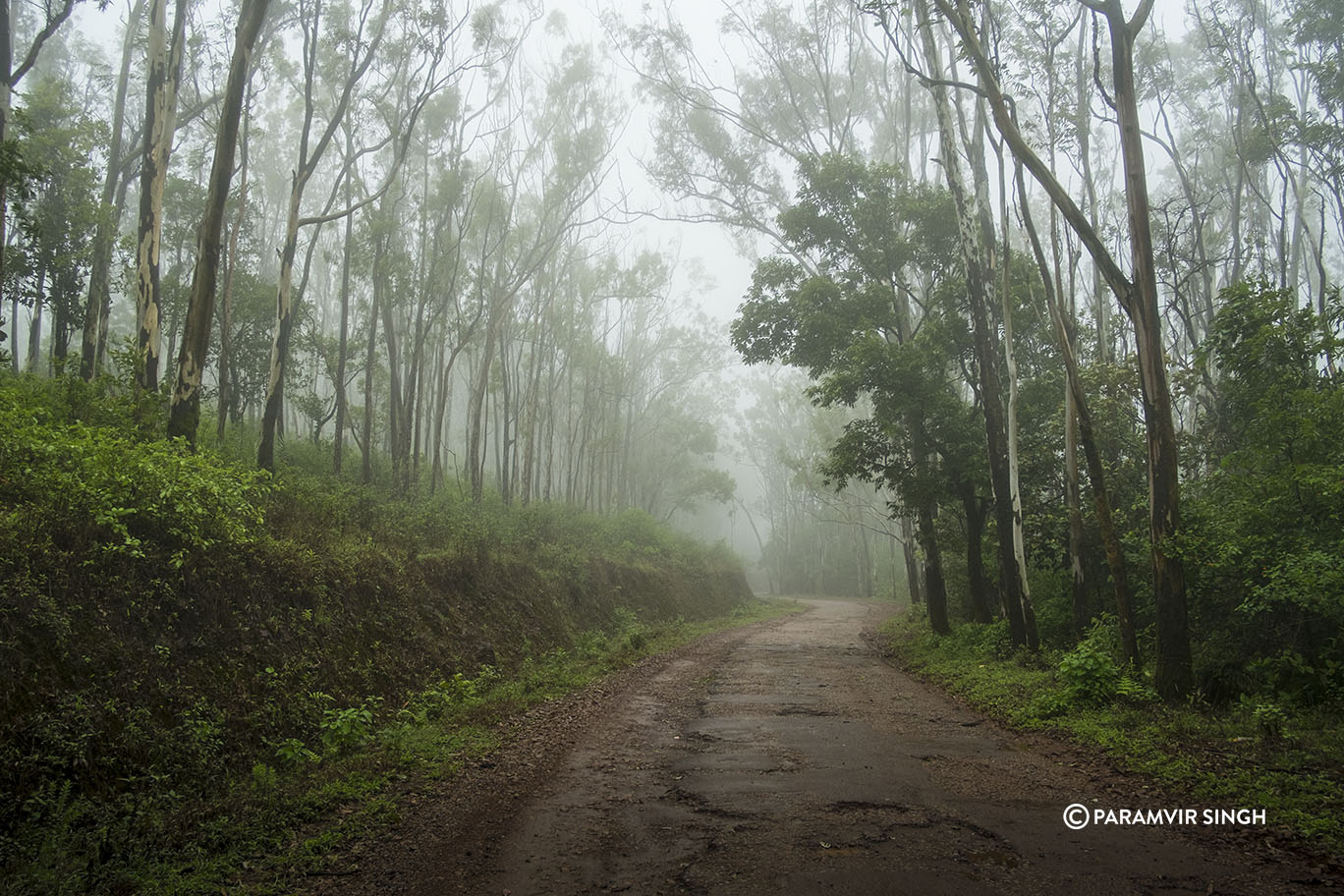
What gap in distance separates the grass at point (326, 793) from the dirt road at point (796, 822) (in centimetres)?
28

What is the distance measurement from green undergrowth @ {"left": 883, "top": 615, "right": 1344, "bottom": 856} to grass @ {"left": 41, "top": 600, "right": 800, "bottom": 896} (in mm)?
5362

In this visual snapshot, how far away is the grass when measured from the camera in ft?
12.7

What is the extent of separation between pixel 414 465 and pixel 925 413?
1259cm

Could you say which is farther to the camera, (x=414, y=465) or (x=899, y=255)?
(x=414, y=465)

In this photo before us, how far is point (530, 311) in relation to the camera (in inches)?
1075

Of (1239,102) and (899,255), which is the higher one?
(1239,102)

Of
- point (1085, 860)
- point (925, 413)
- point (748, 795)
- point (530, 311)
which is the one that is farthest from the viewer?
point (530, 311)

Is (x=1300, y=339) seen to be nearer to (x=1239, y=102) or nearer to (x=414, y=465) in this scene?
(x=1239, y=102)

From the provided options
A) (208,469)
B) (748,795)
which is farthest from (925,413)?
(208,469)

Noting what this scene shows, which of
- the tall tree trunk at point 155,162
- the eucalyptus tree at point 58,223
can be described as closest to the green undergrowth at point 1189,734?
the tall tree trunk at point 155,162

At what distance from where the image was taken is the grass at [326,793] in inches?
152

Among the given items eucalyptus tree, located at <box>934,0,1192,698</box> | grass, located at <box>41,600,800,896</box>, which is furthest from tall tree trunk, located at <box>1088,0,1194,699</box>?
grass, located at <box>41,600,800,896</box>

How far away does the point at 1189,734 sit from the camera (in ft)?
20.6

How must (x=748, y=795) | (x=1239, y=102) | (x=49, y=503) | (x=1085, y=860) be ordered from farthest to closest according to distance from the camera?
(x=1239, y=102), (x=49, y=503), (x=748, y=795), (x=1085, y=860)
